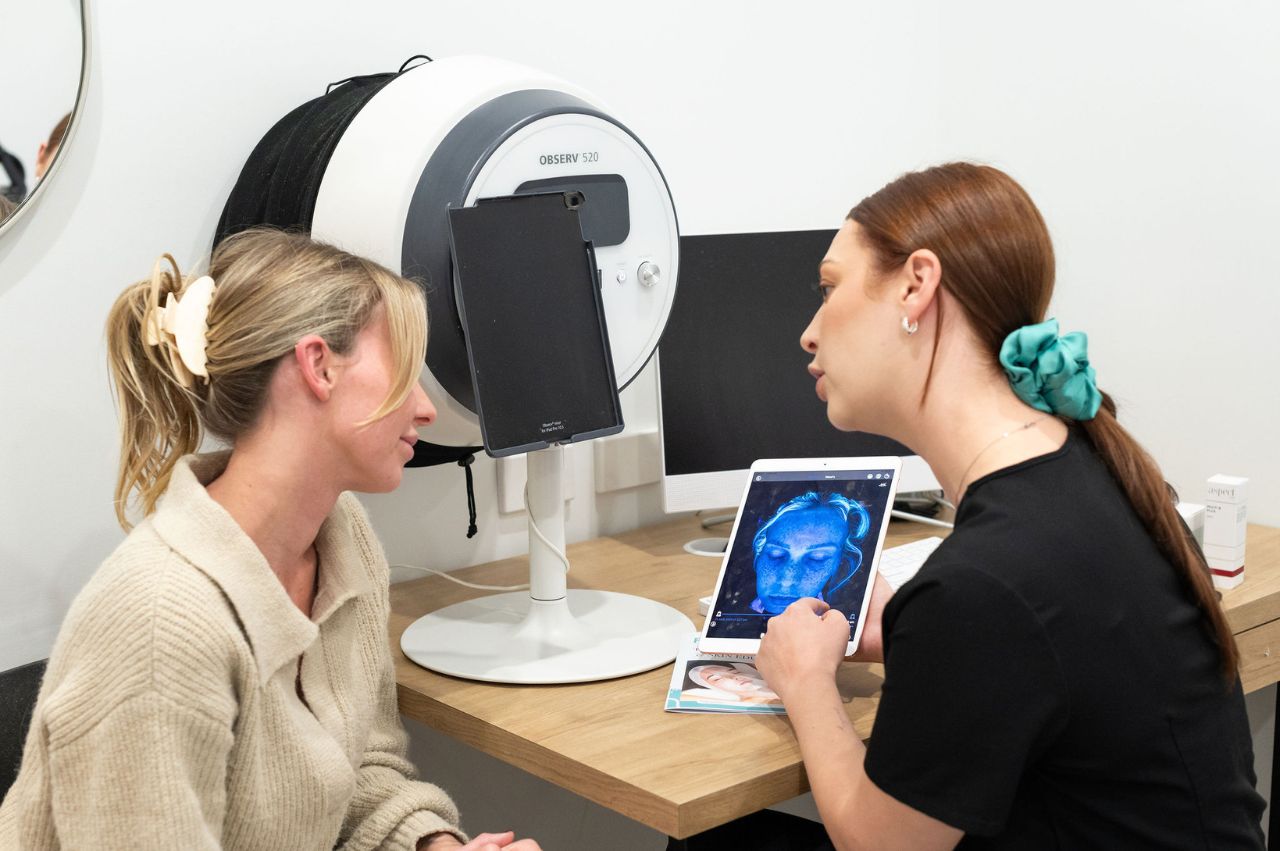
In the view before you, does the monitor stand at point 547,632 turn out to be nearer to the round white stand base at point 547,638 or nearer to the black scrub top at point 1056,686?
the round white stand base at point 547,638

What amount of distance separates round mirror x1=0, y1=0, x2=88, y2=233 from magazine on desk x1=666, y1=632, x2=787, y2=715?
34.4 inches

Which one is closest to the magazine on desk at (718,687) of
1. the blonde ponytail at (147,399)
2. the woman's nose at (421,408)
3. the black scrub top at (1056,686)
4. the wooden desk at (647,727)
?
the wooden desk at (647,727)

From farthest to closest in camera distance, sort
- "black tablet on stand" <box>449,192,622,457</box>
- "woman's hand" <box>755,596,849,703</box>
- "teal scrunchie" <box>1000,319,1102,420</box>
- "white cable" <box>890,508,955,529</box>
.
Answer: "white cable" <box>890,508,955,529</box> → "black tablet on stand" <box>449,192,622,457</box> → "woman's hand" <box>755,596,849,703</box> → "teal scrunchie" <box>1000,319,1102,420</box>

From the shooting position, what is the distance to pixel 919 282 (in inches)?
45.1

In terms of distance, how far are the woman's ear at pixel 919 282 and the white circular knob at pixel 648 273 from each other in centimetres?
43

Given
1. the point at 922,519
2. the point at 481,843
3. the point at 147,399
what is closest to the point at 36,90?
A: the point at 147,399

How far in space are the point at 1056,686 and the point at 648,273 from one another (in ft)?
2.32

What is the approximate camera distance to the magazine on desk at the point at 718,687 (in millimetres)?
1308

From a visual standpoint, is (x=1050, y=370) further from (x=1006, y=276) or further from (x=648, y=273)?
(x=648, y=273)

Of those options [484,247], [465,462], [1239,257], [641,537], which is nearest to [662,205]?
[484,247]

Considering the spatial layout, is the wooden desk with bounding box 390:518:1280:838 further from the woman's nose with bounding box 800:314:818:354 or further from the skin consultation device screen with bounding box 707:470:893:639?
the woman's nose with bounding box 800:314:818:354

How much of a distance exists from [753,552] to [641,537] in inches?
22.3

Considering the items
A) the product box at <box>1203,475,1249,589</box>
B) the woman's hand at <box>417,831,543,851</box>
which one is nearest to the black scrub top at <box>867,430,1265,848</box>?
the woman's hand at <box>417,831,543,851</box>

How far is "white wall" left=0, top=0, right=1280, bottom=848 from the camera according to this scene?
4.96ft
